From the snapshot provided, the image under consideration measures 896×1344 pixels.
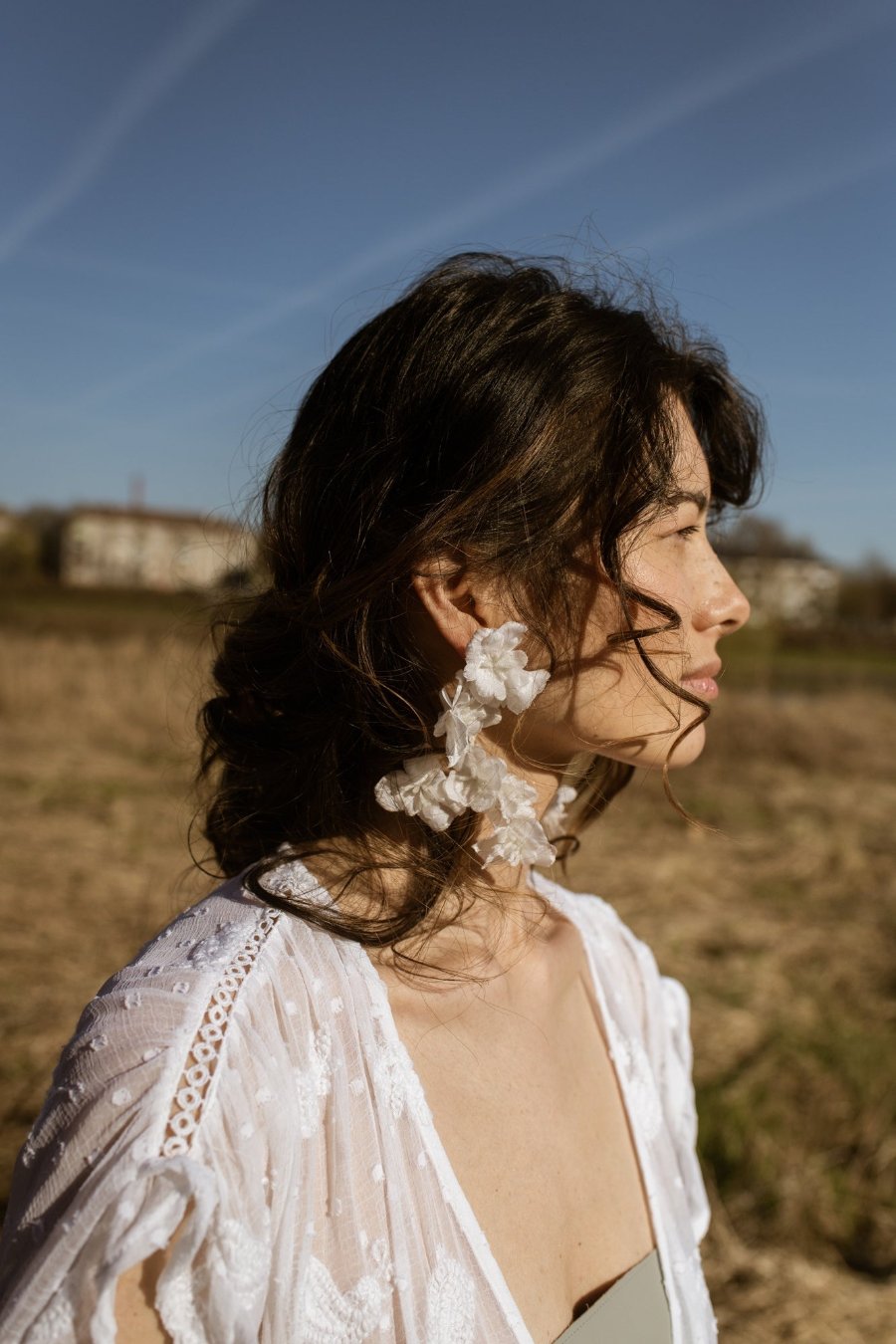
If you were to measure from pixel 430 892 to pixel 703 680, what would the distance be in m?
0.55

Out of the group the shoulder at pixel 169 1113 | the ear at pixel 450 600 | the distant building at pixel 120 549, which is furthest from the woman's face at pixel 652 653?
the distant building at pixel 120 549

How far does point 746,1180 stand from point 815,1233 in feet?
0.88

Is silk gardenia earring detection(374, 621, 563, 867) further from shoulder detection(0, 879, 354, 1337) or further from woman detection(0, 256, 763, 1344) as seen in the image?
shoulder detection(0, 879, 354, 1337)

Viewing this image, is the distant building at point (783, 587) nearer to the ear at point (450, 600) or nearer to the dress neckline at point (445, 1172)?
the ear at point (450, 600)

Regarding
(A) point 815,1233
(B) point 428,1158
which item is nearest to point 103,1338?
(B) point 428,1158

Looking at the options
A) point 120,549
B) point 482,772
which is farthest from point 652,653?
point 120,549

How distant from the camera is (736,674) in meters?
16.0

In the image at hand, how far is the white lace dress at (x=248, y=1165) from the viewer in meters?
1.03

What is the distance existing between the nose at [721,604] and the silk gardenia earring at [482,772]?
0.31m

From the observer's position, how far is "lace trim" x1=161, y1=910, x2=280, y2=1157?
3.52 ft

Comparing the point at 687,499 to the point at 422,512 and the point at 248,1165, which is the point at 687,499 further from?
the point at 248,1165

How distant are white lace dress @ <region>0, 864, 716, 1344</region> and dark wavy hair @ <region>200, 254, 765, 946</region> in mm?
130

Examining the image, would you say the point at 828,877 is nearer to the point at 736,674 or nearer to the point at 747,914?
the point at 747,914

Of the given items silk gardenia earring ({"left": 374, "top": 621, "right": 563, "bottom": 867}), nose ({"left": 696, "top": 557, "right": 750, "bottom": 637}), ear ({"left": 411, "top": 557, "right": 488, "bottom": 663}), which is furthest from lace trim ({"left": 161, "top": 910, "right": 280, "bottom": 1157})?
nose ({"left": 696, "top": 557, "right": 750, "bottom": 637})
